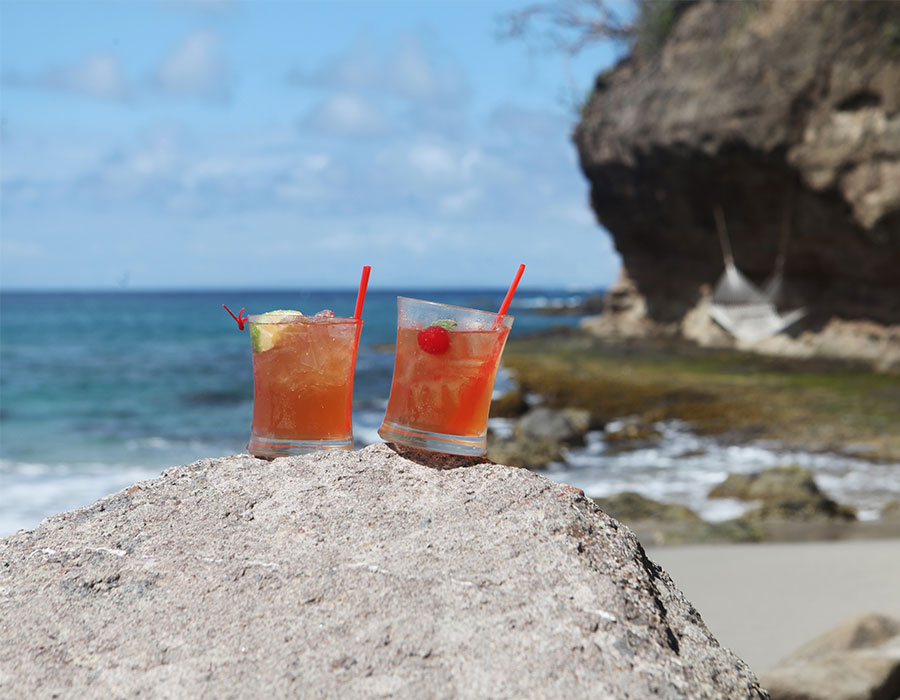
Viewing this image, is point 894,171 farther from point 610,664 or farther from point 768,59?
point 610,664

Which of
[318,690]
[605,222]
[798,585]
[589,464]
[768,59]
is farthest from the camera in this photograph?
[605,222]

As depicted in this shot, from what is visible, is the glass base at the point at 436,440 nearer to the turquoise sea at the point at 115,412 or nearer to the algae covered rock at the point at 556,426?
the turquoise sea at the point at 115,412

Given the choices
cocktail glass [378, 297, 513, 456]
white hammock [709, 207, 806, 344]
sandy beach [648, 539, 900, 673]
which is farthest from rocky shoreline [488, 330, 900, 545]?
cocktail glass [378, 297, 513, 456]

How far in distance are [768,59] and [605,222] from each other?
314 inches

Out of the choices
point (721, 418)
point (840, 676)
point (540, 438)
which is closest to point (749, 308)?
point (721, 418)

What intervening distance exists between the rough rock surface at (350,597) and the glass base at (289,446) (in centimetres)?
18

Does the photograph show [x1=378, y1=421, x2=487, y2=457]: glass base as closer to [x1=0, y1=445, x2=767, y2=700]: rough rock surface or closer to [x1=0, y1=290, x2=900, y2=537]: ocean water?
[x1=0, y1=445, x2=767, y2=700]: rough rock surface

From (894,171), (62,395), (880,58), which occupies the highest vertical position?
(880,58)

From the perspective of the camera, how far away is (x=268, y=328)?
2053 millimetres

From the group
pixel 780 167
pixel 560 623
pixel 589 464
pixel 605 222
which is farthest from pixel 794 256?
pixel 560 623

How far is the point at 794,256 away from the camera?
62.2ft

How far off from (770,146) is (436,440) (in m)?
17.0

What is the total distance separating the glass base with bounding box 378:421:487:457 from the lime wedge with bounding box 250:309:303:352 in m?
0.34

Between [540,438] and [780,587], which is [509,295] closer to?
[780,587]
